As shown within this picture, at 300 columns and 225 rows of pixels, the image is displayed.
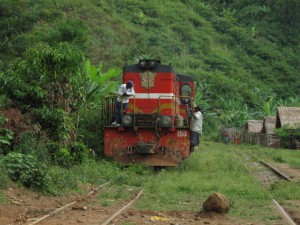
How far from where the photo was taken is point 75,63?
1406 cm

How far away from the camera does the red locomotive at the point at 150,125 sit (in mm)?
15102

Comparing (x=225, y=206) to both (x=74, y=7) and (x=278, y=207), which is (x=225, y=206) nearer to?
(x=278, y=207)

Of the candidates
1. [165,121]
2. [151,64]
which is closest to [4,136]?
[165,121]

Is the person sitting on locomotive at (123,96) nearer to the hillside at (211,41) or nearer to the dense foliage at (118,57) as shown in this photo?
the dense foliage at (118,57)

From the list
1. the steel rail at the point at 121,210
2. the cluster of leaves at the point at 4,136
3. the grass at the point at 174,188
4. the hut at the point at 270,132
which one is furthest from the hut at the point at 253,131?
the steel rail at the point at 121,210

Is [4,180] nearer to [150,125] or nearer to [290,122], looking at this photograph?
[150,125]

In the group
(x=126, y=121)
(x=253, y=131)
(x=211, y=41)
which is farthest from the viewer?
(x=211, y=41)

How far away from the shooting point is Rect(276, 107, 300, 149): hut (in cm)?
3391

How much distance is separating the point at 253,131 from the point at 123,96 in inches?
1102

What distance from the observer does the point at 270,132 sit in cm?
3797

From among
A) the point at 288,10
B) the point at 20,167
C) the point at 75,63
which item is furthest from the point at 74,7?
the point at 20,167

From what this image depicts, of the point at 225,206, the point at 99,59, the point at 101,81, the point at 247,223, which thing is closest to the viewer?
the point at 247,223

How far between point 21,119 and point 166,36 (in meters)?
53.1

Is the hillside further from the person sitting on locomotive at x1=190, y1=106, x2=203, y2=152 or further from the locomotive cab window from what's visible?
the person sitting on locomotive at x1=190, y1=106, x2=203, y2=152
